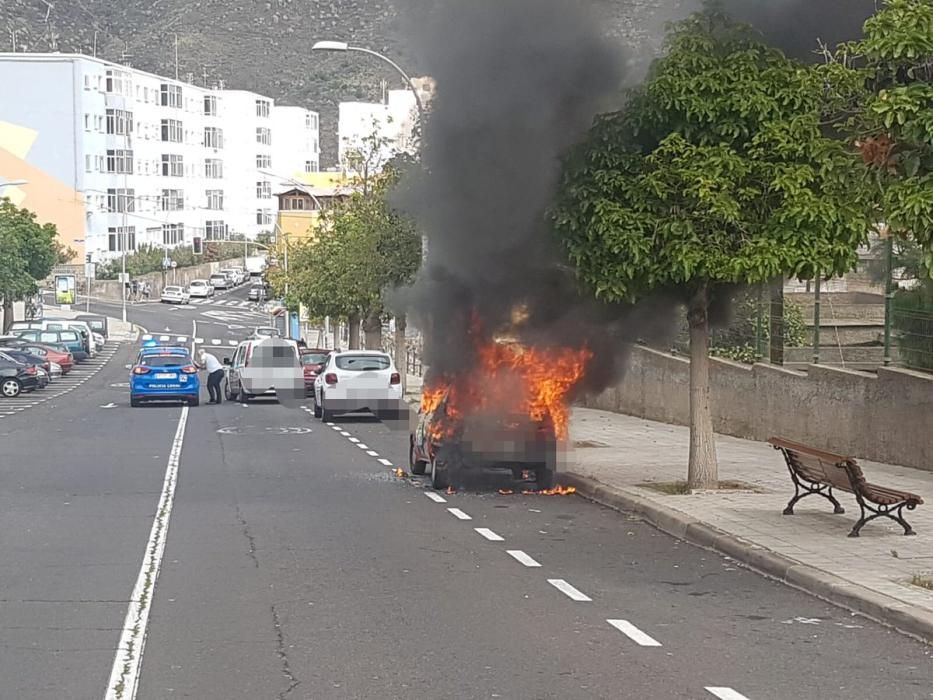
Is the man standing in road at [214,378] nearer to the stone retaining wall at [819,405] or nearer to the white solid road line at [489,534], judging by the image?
the stone retaining wall at [819,405]

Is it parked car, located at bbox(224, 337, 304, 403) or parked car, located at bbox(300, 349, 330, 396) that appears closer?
parked car, located at bbox(224, 337, 304, 403)

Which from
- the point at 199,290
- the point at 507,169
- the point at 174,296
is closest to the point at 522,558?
the point at 507,169

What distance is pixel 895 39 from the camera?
873 centimetres

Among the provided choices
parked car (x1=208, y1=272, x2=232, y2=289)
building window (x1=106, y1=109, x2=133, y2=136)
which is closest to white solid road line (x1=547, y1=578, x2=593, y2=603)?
building window (x1=106, y1=109, x2=133, y2=136)

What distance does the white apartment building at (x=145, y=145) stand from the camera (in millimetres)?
97250

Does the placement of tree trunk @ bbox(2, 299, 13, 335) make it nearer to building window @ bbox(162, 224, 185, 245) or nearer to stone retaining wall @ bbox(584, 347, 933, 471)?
building window @ bbox(162, 224, 185, 245)

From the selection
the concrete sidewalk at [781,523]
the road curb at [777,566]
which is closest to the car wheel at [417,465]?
the concrete sidewalk at [781,523]

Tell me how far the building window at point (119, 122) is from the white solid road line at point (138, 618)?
9154 centimetres

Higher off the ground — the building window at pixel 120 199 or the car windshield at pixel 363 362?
the building window at pixel 120 199

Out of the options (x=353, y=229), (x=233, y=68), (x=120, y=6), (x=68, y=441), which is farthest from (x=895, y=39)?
(x=120, y=6)

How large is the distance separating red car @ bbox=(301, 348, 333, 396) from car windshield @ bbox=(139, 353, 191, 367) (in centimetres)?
352

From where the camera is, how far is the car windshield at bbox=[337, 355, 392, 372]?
98.3 feet

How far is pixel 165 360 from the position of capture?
3534 centimetres

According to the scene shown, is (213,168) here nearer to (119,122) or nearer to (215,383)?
(119,122)
